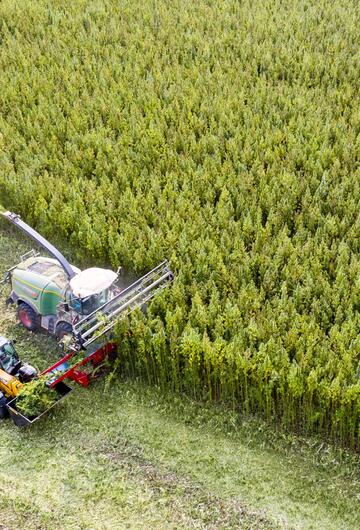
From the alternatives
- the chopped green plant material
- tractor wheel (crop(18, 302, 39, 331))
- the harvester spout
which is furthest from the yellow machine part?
the harvester spout

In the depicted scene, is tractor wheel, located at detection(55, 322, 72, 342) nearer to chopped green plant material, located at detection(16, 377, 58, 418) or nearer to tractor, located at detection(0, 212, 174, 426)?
tractor, located at detection(0, 212, 174, 426)

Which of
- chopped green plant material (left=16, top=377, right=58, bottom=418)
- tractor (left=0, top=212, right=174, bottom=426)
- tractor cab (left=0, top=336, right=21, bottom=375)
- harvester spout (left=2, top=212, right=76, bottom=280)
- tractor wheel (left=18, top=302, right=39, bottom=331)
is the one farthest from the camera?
tractor wheel (left=18, top=302, right=39, bottom=331)

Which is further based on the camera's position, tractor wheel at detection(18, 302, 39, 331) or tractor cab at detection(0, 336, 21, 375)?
tractor wheel at detection(18, 302, 39, 331)

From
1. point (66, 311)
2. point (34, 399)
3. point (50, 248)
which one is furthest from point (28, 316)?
point (34, 399)

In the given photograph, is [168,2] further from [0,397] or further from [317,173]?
[0,397]

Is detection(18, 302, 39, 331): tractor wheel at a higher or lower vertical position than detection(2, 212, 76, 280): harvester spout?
lower

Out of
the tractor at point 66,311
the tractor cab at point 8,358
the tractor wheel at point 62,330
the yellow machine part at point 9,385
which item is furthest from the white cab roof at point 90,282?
the yellow machine part at point 9,385
